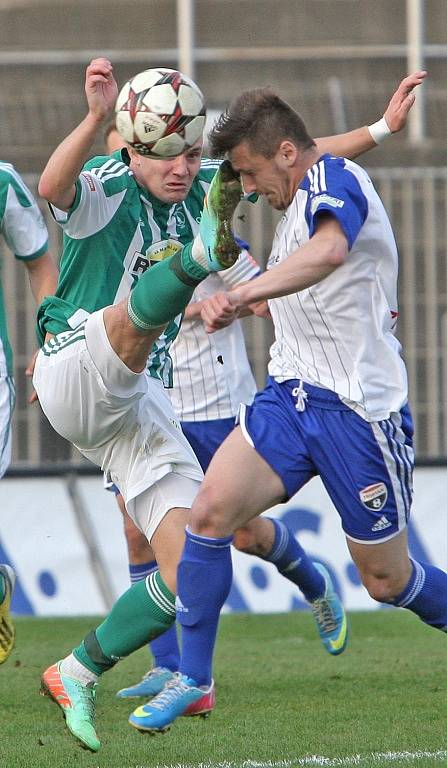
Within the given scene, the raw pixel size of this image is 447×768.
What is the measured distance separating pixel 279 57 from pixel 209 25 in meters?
1.06

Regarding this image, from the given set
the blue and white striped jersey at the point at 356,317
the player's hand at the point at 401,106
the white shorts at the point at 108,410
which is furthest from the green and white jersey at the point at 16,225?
the player's hand at the point at 401,106

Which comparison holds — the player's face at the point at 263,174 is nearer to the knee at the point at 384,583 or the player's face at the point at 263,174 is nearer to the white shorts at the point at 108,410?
the white shorts at the point at 108,410

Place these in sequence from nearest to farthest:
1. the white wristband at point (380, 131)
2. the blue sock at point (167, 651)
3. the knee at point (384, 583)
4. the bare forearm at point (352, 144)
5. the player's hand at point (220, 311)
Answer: the player's hand at point (220, 311), the knee at point (384, 583), the white wristband at point (380, 131), the bare forearm at point (352, 144), the blue sock at point (167, 651)

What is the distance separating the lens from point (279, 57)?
15.2m

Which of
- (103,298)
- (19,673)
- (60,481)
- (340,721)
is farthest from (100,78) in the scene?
(60,481)

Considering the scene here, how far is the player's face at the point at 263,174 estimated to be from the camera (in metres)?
5.17

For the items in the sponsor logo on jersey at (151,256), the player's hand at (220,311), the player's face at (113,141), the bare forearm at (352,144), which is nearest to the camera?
the player's hand at (220,311)

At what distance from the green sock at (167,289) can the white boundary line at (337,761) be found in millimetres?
1500

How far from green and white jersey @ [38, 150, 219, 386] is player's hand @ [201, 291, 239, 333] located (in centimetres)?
101

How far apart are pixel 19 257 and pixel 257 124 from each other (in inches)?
67.8

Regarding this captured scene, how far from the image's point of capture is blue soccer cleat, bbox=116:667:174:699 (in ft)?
21.0

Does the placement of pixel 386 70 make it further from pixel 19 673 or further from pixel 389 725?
pixel 389 725

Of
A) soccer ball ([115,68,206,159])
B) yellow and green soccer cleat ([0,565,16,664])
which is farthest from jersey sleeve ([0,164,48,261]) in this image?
yellow and green soccer cleat ([0,565,16,664])

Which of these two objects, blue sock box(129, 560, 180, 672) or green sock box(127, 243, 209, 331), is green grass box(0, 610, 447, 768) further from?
green sock box(127, 243, 209, 331)
